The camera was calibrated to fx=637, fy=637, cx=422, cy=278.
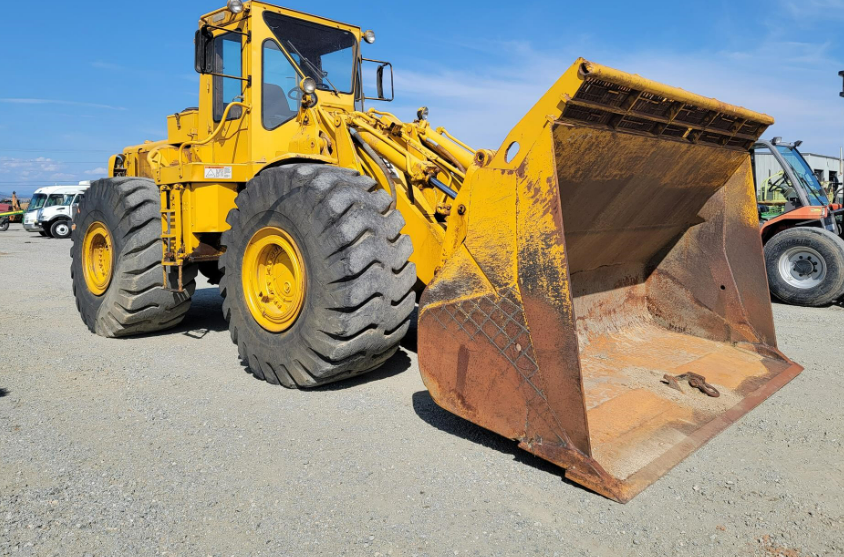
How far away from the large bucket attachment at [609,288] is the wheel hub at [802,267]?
4.60 m

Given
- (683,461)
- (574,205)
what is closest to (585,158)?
(574,205)

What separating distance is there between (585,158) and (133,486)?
2.85 meters

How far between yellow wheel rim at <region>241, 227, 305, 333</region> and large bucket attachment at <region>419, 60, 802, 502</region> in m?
1.38

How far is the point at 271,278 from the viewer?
4680 mm

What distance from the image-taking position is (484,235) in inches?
131

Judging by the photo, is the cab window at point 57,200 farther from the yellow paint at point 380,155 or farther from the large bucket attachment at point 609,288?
the large bucket attachment at point 609,288

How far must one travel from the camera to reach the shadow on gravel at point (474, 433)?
3131 millimetres

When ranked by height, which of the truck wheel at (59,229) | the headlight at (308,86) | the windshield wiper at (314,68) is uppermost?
the windshield wiper at (314,68)

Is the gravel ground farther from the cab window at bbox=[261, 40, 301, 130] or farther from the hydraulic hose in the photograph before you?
the cab window at bbox=[261, 40, 301, 130]

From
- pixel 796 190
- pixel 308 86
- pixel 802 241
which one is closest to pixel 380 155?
pixel 308 86

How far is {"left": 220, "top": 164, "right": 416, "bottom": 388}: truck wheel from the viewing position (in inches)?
155

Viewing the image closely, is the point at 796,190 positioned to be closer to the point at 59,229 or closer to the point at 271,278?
the point at 271,278

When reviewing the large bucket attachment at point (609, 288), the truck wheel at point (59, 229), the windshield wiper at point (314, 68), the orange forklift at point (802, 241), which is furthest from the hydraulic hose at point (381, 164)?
the truck wheel at point (59, 229)

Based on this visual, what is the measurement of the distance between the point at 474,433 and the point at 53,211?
26378 mm
